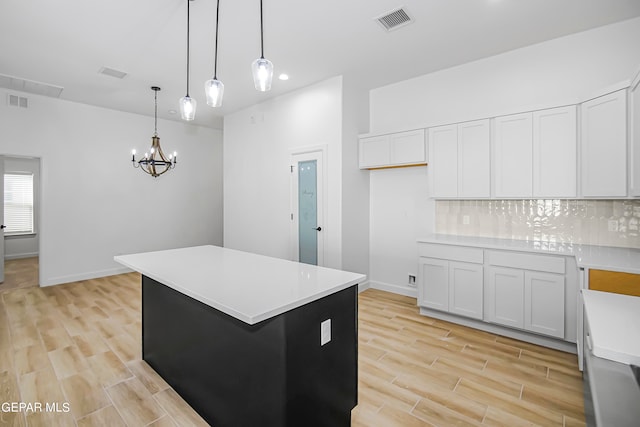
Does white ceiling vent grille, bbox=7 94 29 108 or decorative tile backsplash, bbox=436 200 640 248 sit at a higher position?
white ceiling vent grille, bbox=7 94 29 108

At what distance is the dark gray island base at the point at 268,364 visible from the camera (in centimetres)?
156

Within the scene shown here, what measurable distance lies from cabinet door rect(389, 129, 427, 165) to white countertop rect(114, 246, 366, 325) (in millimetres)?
2484

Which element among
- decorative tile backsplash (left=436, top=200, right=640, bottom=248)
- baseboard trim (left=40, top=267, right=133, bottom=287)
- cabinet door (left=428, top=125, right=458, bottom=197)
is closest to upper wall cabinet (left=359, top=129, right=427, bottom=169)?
cabinet door (left=428, top=125, right=458, bottom=197)

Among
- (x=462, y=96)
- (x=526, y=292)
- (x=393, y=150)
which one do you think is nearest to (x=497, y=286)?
(x=526, y=292)

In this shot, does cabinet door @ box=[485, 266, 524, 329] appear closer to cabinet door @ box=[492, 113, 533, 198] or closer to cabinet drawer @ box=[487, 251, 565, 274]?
cabinet drawer @ box=[487, 251, 565, 274]

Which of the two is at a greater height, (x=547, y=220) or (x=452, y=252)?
(x=547, y=220)

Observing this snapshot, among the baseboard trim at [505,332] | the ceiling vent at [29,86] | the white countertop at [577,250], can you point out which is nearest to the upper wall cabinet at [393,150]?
the white countertop at [577,250]

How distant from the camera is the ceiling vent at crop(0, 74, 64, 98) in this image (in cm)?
439

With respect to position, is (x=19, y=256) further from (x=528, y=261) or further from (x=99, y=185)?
(x=528, y=261)

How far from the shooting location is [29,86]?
463 centimetres

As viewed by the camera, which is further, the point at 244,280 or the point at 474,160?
the point at 474,160

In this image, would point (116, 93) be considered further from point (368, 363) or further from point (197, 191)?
point (368, 363)

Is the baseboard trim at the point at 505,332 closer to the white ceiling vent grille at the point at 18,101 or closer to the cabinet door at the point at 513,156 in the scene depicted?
the cabinet door at the point at 513,156

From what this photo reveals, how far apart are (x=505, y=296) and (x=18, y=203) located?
32.9 feet
